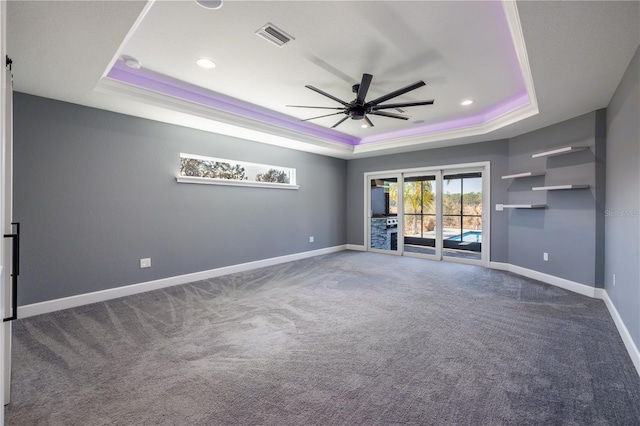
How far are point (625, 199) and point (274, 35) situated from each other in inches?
144

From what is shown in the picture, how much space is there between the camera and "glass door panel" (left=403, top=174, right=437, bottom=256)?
6754mm

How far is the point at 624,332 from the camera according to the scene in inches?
105

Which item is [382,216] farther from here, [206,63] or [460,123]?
[206,63]

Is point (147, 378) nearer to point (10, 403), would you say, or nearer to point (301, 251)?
point (10, 403)

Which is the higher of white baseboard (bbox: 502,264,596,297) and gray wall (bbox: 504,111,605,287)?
gray wall (bbox: 504,111,605,287)

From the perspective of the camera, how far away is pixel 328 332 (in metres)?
2.88

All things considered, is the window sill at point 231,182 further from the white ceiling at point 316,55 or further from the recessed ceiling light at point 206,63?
the recessed ceiling light at point 206,63

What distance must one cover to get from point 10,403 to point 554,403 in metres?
3.42

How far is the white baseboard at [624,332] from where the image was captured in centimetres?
227

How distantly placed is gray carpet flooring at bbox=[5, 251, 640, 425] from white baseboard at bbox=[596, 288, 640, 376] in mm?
61

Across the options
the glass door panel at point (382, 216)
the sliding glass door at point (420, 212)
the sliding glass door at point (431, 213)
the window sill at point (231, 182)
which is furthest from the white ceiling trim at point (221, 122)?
the sliding glass door at point (420, 212)

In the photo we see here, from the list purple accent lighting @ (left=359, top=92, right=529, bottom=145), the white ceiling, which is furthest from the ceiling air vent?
purple accent lighting @ (left=359, top=92, right=529, bottom=145)

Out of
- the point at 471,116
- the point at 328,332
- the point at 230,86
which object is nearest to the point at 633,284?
the point at 328,332

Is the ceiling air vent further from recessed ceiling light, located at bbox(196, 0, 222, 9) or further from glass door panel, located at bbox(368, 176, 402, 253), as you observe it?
glass door panel, located at bbox(368, 176, 402, 253)
